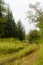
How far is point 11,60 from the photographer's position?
17.5 m

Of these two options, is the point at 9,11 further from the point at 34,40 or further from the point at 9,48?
the point at 9,48

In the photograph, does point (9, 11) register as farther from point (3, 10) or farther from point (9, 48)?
point (9, 48)

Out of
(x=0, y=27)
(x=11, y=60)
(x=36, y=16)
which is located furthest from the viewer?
(x=36, y=16)

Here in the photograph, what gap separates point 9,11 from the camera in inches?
2370

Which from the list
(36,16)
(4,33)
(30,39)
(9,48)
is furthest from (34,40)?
(9,48)

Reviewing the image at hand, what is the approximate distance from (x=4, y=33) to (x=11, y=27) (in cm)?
469

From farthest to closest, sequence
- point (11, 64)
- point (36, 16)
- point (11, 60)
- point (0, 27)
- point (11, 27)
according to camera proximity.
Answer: point (36, 16) < point (11, 27) < point (0, 27) < point (11, 60) < point (11, 64)

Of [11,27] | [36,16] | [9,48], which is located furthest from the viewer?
[36,16]

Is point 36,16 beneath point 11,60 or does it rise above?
above

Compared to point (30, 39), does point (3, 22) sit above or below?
above

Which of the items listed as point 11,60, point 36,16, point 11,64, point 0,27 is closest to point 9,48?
point 11,60

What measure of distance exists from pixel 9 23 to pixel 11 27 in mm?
1050

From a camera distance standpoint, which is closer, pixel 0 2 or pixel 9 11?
pixel 0 2

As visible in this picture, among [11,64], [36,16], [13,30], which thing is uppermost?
[36,16]
